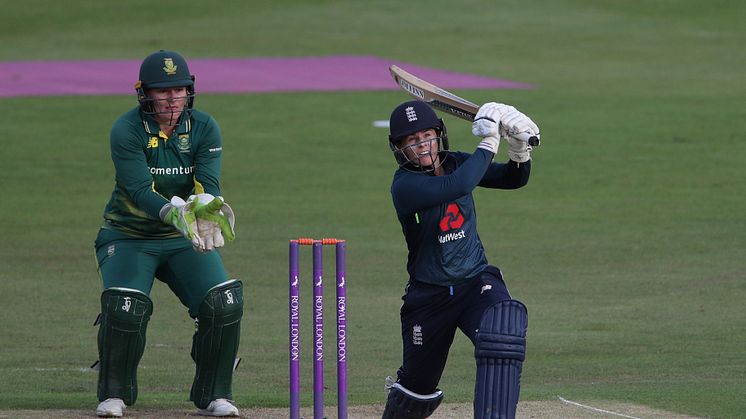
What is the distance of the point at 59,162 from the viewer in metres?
19.3

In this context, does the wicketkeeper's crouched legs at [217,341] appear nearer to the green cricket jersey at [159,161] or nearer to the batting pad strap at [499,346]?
the green cricket jersey at [159,161]

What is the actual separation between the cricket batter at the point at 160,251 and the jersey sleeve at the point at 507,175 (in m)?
1.50

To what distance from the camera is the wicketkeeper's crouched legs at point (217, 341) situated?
25.3 ft

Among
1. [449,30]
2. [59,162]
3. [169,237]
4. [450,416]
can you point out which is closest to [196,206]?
[169,237]

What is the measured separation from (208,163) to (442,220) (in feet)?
4.71

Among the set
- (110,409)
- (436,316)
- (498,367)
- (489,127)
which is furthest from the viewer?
(110,409)

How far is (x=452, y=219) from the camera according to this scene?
7.18 meters

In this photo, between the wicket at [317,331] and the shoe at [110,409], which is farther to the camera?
the shoe at [110,409]

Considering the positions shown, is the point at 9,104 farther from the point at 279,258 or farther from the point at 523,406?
the point at 523,406

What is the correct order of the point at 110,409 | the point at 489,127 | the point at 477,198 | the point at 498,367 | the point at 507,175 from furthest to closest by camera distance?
the point at 477,198
the point at 110,409
the point at 507,175
the point at 489,127
the point at 498,367

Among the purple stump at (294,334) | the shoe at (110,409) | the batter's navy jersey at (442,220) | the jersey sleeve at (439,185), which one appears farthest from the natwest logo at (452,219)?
the shoe at (110,409)

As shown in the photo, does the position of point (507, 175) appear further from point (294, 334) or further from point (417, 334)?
point (294, 334)

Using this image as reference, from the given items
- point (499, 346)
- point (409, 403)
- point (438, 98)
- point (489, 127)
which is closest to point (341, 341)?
point (409, 403)

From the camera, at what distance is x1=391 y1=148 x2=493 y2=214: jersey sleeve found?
691 cm
